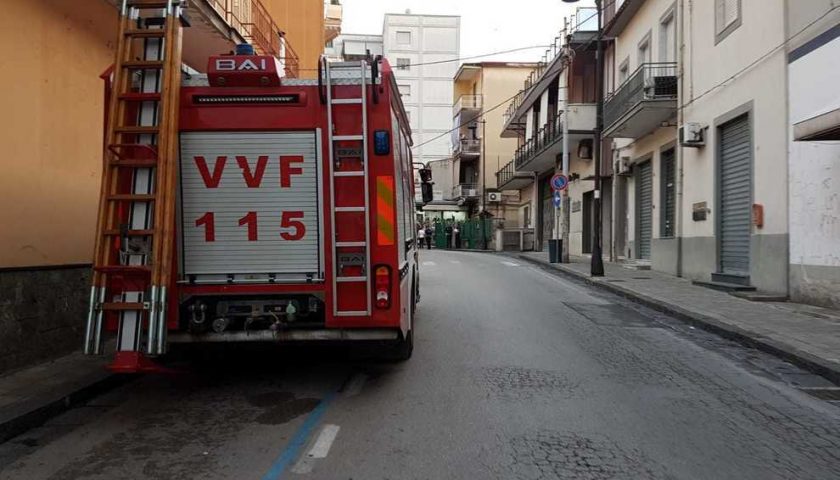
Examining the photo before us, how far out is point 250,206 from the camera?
577cm

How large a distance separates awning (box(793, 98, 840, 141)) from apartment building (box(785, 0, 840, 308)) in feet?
0.13

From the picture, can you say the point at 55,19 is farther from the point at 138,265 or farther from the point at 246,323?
the point at 246,323

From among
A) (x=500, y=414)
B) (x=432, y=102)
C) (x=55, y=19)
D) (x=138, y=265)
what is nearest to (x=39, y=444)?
(x=138, y=265)

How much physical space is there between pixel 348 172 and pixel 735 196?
1125 cm

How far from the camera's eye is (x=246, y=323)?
579 cm

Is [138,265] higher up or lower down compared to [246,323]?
higher up

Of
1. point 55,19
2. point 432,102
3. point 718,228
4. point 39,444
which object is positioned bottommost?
point 39,444

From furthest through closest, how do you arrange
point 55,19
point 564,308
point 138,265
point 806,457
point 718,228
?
point 718,228 < point 564,308 < point 55,19 < point 138,265 < point 806,457

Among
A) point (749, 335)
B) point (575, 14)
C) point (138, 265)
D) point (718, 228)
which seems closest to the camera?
point (138, 265)

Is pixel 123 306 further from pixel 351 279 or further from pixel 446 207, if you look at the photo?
pixel 446 207

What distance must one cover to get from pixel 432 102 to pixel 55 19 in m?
65.3

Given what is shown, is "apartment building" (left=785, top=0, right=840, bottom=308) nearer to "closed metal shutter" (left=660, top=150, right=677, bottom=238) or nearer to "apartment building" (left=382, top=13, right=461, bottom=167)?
"closed metal shutter" (left=660, top=150, right=677, bottom=238)

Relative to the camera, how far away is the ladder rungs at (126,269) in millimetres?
5191

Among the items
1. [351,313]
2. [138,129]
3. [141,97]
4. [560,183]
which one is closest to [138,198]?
[138,129]
